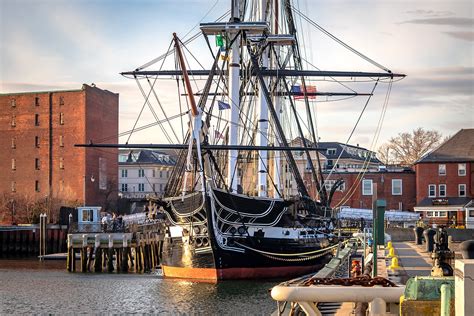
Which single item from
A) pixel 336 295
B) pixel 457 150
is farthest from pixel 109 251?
pixel 457 150

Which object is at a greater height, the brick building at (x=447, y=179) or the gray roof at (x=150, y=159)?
the gray roof at (x=150, y=159)

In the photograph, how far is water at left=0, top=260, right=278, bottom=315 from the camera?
92.6ft

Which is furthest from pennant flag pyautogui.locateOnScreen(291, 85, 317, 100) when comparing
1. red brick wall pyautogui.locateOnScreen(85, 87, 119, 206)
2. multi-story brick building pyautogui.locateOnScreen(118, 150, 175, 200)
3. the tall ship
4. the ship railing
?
multi-story brick building pyautogui.locateOnScreen(118, 150, 175, 200)

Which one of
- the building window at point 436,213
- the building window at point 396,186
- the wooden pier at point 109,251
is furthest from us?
the building window at point 396,186

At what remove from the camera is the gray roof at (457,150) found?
79938 mm

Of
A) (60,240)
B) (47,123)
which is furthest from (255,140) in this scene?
(47,123)

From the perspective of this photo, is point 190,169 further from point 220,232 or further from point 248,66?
point 248,66

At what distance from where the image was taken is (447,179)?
80000 millimetres

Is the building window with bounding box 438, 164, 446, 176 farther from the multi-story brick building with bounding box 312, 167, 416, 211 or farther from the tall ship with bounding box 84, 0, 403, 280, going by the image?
the tall ship with bounding box 84, 0, 403, 280

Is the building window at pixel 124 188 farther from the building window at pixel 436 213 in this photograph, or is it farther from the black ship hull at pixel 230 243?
the black ship hull at pixel 230 243

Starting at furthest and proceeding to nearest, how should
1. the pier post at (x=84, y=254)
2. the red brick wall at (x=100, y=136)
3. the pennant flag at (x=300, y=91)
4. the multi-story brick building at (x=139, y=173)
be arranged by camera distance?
the multi-story brick building at (x=139, y=173) → the red brick wall at (x=100, y=136) → the pennant flag at (x=300, y=91) → the pier post at (x=84, y=254)

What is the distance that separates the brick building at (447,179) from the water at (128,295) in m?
41.9

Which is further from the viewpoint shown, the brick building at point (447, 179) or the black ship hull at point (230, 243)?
the brick building at point (447, 179)

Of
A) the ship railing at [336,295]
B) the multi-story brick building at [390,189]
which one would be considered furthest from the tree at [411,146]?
the ship railing at [336,295]
